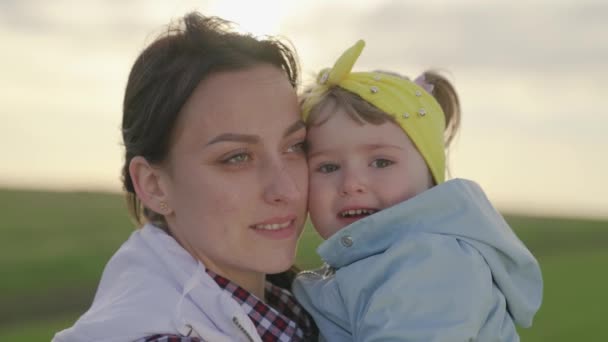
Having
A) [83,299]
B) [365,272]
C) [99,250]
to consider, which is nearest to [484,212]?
[365,272]

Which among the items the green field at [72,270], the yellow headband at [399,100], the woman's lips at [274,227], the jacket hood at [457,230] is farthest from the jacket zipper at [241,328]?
the green field at [72,270]

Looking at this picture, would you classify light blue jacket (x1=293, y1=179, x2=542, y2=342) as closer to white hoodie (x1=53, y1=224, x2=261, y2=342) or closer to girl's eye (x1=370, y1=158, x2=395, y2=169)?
girl's eye (x1=370, y1=158, x2=395, y2=169)

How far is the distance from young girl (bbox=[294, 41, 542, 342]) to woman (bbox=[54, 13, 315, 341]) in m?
0.15

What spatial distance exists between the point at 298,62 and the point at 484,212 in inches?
35.0

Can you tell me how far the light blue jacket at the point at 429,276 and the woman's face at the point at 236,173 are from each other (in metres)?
0.24

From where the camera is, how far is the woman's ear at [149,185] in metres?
2.83

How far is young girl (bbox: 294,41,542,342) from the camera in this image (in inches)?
101

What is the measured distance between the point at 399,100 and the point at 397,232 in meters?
0.53

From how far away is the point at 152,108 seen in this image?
2740 millimetres

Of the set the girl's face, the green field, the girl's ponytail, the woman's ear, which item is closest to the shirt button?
the girl's face

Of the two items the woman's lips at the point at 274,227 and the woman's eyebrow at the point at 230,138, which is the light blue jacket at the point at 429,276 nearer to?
the woman's lips at the point at 274,227

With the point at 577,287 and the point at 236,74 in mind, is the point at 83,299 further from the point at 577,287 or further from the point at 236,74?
the point at 236,74

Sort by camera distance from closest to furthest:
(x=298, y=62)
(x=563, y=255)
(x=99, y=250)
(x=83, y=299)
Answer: (x=298, y=62) < (x=83, y=299) < (x=99, y=250) < (x=563, y=255)

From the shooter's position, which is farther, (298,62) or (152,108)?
(298,62)
